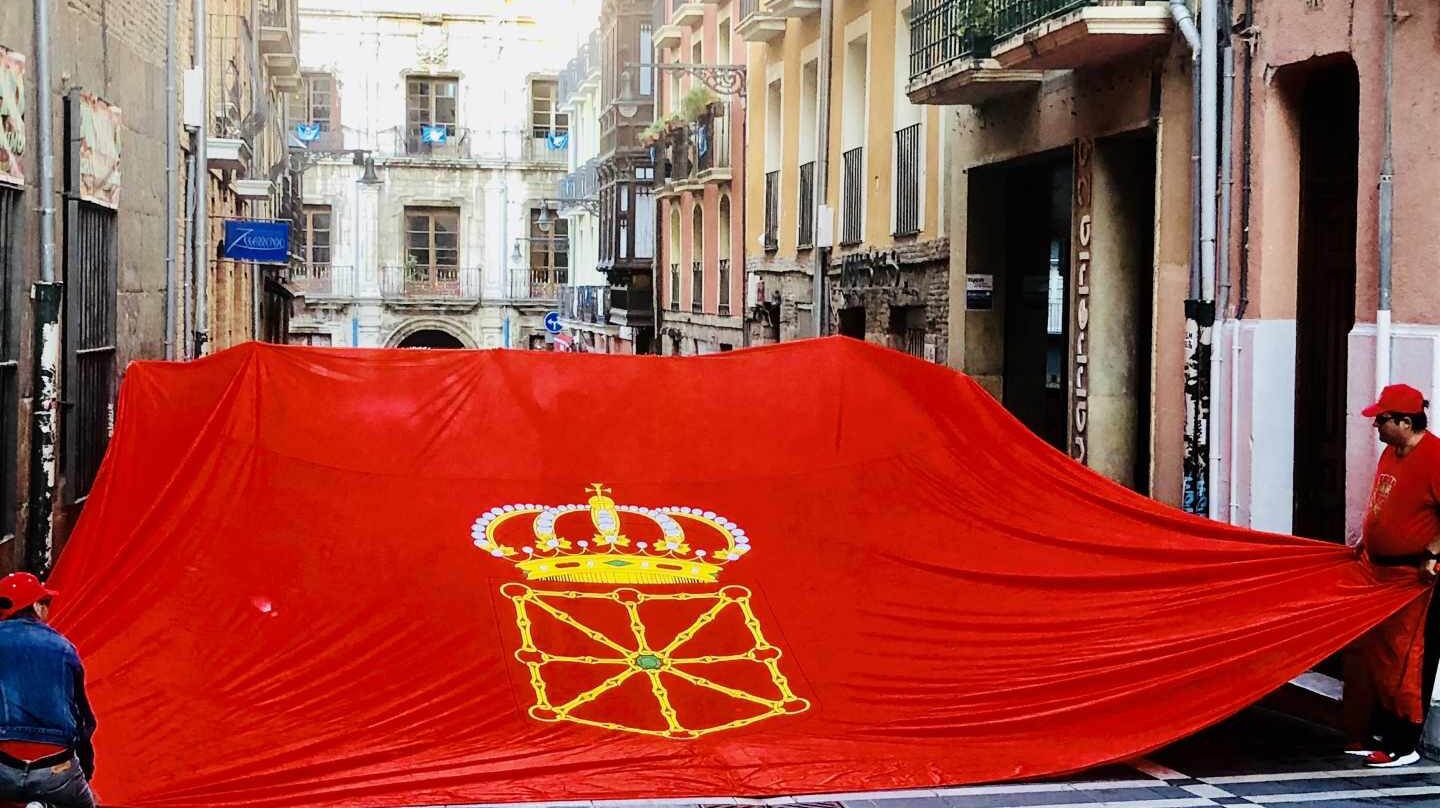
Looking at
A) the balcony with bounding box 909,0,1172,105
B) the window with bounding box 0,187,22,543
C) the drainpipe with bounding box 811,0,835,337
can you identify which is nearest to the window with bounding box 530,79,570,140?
the drainpipe with bounding box 811,0,835,337

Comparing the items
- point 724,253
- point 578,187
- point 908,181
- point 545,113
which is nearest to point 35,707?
point 908,181

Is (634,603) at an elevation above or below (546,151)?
below

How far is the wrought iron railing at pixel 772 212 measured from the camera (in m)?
26.5

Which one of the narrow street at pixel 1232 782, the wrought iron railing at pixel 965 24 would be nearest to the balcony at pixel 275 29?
the wrought iron railing at pixel 965 24

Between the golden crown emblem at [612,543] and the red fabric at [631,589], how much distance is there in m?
0.03

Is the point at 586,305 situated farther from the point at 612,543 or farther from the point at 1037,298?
the point at 612,543

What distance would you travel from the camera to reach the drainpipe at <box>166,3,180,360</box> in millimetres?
16969

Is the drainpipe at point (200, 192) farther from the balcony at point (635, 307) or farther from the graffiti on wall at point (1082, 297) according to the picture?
the balcony at point (635, 307)

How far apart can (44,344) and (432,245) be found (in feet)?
139

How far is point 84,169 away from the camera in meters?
13.4

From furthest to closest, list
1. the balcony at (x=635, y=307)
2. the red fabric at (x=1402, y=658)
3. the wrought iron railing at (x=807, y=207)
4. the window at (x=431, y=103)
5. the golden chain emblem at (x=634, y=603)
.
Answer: the window at (x=431, y=103) < the balcony at (x=635, y=307) < the wrought iron railing at (x=807, y=207) < the red fabric at (x=1402, y=658) < the golden chain emblem at (x=634, y=603)

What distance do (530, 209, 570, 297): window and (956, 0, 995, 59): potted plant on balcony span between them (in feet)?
128

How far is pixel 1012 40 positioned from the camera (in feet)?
49.1

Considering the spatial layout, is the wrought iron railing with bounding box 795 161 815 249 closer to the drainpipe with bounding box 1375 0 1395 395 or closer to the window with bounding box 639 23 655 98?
the drainpipe with bounding box 1375 0 1395 395
